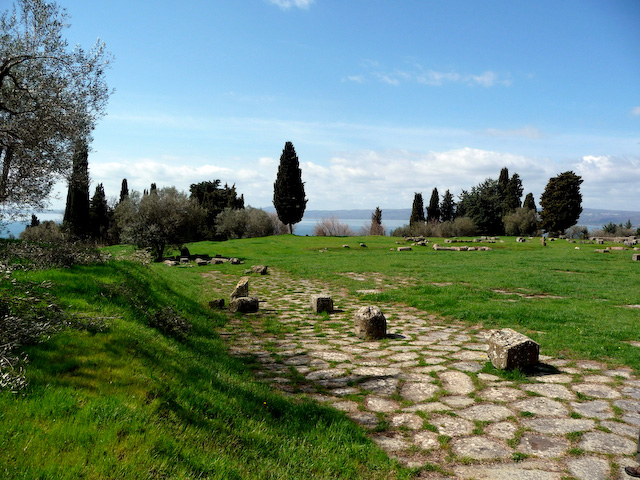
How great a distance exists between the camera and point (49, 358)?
12.5ft

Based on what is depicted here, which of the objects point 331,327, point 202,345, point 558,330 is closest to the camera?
point 202,345

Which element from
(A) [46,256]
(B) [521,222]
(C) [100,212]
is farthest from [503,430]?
(B) [521,222]

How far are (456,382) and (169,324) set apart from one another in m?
4.90

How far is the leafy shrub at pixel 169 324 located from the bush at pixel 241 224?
47.7 metres

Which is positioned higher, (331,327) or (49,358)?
(49,358)

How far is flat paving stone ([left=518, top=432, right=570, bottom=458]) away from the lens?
3767 mm

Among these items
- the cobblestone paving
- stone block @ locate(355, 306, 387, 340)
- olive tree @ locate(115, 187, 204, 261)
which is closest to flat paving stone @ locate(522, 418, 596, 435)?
the cobblestone paving

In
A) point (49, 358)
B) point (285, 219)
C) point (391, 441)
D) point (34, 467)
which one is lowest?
point (391, 441)

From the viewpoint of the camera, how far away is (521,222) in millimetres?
57562

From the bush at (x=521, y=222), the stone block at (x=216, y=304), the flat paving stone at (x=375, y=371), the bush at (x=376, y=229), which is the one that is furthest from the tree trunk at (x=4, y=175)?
the bush at (x=521, y=222)

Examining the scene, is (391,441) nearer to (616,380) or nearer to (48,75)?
(616,380)

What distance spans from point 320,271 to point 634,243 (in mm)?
30797

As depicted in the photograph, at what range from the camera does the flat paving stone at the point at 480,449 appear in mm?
3748

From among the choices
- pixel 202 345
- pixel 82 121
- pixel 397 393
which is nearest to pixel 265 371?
pixel 202 345
